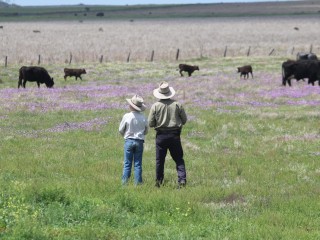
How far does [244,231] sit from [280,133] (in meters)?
11.2

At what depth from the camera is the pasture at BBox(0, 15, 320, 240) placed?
9055 mm

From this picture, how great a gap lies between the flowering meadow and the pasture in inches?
1.2

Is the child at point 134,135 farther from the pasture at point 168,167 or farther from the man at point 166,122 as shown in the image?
the pasture at point 168,167

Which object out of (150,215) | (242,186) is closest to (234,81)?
(242,186)

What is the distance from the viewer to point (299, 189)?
1198 cm

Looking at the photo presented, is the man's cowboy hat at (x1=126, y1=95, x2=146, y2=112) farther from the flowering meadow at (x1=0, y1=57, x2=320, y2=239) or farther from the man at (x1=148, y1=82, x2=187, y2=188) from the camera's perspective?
the flowering meadow at (x1=0, y1=57, x2=320, y2=239)

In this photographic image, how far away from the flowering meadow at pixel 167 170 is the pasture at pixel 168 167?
0.03m

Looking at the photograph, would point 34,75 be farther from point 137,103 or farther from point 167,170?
point 137,103

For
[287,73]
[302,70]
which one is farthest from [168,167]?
[302,70]

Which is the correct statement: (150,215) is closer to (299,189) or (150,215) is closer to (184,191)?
(184,191)

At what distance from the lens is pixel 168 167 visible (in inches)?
578

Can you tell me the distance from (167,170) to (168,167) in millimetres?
533

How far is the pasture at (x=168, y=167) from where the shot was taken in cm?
905

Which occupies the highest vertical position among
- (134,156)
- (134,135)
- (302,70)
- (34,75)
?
(302,70)
